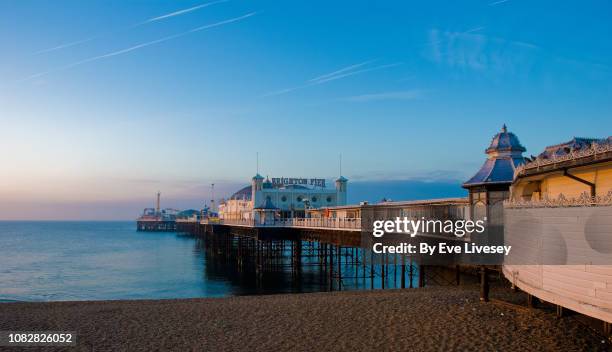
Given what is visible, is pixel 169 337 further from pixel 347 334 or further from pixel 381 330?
pixel 381 330

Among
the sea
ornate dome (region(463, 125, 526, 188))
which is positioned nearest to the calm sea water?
the sea

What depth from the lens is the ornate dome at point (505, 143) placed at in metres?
18.9

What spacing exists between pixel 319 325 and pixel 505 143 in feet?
33.2

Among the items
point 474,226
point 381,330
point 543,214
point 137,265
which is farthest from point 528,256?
point 137,265

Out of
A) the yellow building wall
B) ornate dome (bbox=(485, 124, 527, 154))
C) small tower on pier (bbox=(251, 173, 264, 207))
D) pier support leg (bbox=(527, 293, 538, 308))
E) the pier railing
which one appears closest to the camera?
the yellow building wall

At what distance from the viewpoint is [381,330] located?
47.5ft

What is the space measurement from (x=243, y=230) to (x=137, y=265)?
14.9m

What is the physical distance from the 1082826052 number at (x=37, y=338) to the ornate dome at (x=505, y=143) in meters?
16.1

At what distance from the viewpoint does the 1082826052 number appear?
45.7 feet

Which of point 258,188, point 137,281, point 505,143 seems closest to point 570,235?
point 505,143

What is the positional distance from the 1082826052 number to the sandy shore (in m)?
0.43

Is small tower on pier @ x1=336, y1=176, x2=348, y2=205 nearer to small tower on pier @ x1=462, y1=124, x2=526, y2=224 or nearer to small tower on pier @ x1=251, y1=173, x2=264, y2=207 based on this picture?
small tower on pier @ x1=251, y1=173, x2=264, y2=207

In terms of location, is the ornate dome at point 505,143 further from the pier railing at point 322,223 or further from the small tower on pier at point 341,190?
the small tower on pier at point 341,190

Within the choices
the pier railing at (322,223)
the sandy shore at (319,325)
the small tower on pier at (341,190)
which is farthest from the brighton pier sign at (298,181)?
the sandy shore at (319,325)
